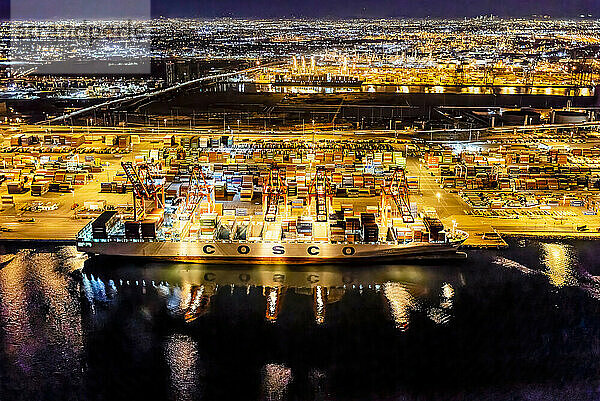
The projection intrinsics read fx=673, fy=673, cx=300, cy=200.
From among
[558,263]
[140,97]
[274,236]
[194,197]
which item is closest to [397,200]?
[274,236]

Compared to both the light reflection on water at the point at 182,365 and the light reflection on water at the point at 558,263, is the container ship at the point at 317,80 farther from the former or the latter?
the light reflection on water at the point at 182,365

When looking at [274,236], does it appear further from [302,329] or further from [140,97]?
[140,97]

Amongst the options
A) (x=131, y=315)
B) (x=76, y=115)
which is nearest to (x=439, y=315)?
(x=131, y=315)

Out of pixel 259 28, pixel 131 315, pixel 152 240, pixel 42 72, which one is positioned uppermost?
pixel 259 28

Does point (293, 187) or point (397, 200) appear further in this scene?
point (293, 187)

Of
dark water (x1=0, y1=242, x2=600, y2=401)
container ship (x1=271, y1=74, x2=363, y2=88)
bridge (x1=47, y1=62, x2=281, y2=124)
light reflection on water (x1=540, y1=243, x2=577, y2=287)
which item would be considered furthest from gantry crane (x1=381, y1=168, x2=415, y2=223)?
container ship (x1=271, y1=74, x2=363, y2=88)

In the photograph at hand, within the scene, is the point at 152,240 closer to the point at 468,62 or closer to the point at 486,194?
the point at 486,194

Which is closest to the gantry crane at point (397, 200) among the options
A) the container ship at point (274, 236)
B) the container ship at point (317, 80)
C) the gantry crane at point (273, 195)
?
the container ship at point (274, 236)
